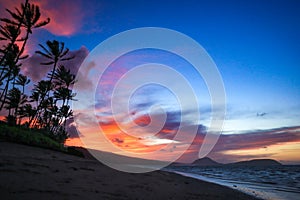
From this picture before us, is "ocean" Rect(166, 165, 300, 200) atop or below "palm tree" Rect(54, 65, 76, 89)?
below

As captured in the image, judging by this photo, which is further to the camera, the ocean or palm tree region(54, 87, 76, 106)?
palm tree region(54, 87, 76, 106)

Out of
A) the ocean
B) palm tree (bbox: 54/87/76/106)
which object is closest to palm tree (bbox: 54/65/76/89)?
palm tree (bbox: 54/87/76/106)

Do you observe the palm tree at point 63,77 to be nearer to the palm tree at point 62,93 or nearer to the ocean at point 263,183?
the palm tree at point 62,93

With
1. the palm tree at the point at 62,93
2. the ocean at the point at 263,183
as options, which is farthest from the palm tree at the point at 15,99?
the ocean at the point at 263,183

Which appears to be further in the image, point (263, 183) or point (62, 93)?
point (62, 93)

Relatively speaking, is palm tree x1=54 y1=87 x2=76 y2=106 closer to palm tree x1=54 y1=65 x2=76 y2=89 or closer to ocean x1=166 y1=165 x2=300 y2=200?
palm tree x1=54 y1=65 x2=76 y2=89

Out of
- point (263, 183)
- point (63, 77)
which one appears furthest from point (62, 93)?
point (263, 183)

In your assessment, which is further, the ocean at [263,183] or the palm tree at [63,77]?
the palm tree at [63,77]

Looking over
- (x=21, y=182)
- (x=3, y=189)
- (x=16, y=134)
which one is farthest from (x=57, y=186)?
(x=16, y=134)

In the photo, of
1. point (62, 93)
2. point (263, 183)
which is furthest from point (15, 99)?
point (263, 183)

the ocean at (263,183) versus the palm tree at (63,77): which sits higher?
the palm tree at (63,77)

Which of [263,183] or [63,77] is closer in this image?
[263,183]

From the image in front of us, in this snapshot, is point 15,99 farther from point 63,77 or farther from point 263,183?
point 263,183

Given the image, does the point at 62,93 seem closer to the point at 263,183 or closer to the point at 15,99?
the point at 15,99
